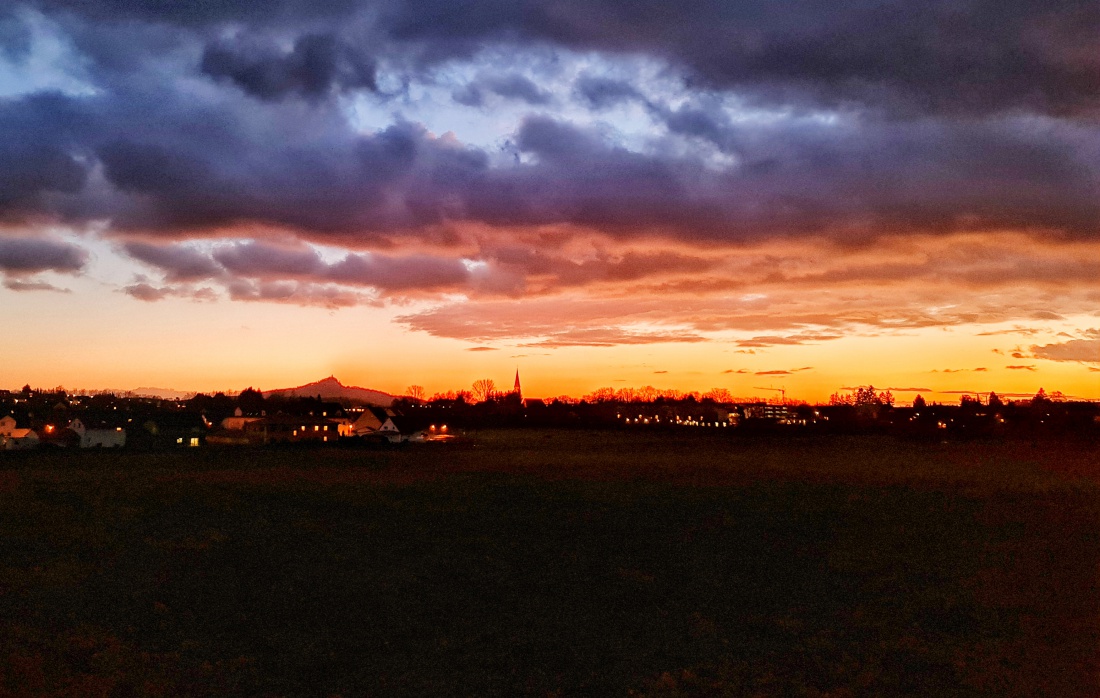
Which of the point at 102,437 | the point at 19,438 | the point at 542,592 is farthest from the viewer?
the point at 102,437

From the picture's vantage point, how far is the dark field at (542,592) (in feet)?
41.6

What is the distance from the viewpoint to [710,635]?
14508 millimetres

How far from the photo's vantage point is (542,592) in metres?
17.2

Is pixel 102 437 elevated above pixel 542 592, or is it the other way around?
pixel 102 437

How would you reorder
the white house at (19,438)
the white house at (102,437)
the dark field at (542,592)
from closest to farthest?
the dark field at (542,592)
the white house at (19,438)
the white house at (102,437)

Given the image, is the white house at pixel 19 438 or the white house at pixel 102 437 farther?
the white house at pixel 102 437

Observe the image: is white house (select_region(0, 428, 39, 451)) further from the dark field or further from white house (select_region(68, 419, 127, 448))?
the dark field

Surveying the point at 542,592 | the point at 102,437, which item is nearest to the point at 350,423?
the point at 102,437

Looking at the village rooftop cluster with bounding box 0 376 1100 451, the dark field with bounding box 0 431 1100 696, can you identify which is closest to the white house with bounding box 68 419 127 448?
the village rooftop cluster with bounding box 0 376 1100 451

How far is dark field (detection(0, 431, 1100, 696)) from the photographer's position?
12.7 m

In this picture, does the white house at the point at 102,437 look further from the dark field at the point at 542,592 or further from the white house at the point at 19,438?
the dark field at the point at 542,592

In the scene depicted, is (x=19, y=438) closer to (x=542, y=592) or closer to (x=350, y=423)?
(x=350, y=423)

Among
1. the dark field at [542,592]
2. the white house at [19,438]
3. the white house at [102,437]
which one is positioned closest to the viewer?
the dark field at [542,592]

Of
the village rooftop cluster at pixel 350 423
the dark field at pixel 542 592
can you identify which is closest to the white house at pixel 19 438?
the village rooftop cluster at pixel 350 423
